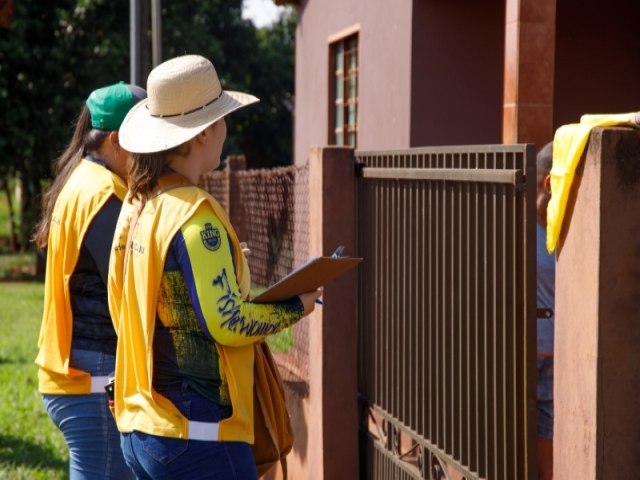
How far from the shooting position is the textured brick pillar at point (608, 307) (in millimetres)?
2699

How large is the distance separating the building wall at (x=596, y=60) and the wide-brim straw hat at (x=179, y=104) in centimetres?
578

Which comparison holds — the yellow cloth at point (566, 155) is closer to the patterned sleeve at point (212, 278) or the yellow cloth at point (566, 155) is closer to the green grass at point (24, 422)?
the patterned sleeve at point (212, 278)

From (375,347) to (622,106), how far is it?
15.6ft

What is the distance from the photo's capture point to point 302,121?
39.3 ft

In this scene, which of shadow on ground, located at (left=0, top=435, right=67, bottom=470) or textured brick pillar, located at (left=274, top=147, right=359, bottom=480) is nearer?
textured brick pillar, located at (left=274, top=147, right=359, bottom=480)

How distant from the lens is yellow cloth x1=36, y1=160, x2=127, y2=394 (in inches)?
149

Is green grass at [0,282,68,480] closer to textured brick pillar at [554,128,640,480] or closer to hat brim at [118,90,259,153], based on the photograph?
hat brim at [118,90,259,153]

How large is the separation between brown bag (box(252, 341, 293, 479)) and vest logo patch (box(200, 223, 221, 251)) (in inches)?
17.9

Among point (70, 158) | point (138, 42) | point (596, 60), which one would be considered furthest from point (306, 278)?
point (596, 60)

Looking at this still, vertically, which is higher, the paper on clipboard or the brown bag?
the paper on clipboard

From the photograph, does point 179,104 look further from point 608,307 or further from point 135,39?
point 135,39

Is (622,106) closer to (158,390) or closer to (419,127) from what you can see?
(419,127)

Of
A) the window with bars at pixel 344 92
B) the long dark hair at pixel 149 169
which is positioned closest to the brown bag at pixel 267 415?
the long dark hair at pixel 149 169

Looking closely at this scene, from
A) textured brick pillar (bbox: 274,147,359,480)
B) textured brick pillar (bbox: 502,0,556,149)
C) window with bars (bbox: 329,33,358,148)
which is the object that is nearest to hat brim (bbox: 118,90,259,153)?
textured brick pillar (bbox: 274,147,359,480)
